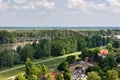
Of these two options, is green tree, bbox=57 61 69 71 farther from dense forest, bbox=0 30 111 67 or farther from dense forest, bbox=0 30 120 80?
dense forest, bbox=0 30 111 67

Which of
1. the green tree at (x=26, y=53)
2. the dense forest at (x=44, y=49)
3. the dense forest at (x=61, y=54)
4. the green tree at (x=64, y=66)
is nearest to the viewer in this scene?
the dense forest at (x=61, y=54)

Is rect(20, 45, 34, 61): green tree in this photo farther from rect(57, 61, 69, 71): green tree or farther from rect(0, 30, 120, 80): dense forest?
rect(57, 61, 69, 71): green tree

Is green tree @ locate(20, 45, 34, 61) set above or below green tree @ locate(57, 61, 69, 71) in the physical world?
below

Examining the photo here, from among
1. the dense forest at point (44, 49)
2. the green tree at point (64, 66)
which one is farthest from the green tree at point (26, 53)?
the green tree at point (64, 66)

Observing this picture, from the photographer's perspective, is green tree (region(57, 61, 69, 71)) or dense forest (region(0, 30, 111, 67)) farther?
dense forest (region(0, 30, 111, 67))

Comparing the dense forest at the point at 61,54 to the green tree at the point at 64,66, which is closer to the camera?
the dense forest at the point at 61,54

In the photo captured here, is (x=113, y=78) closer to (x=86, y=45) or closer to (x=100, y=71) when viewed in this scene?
(x=100, y=71)

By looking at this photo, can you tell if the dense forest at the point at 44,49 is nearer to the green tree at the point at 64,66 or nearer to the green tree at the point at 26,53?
→ the green tree at the point at 26,53

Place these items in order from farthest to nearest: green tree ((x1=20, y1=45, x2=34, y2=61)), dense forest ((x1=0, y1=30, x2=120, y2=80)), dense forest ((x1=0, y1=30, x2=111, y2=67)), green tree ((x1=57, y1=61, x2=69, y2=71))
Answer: green tree ((x1=20, y1=45, x2=34, y2=61)) < dense forest ((x1=0, y1=30, x2=111, y2=67)) < green tree ((x1=57, y1=61, x2=69, y2=71)) < dense forest ((x1=0, y1=30, x2=120, y2=80))

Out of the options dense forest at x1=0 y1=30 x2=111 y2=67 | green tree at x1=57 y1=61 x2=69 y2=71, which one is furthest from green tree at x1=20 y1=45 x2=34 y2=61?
green tree at x1=57 y1=61 x2=69 y2=71

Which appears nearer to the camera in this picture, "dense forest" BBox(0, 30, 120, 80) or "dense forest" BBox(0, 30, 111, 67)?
"dense forest" BBox(0, 30, 120, 80)

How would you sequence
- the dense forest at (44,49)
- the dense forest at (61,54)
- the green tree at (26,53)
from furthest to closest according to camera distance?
the green tree at (26,53), the dense forest at (44,49), the dense forest at (61,54)

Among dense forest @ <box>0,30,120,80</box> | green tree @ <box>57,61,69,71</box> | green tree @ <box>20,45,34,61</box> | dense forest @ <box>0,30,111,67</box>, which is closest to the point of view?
dense forest @ <box>0,30,120,80</box>
